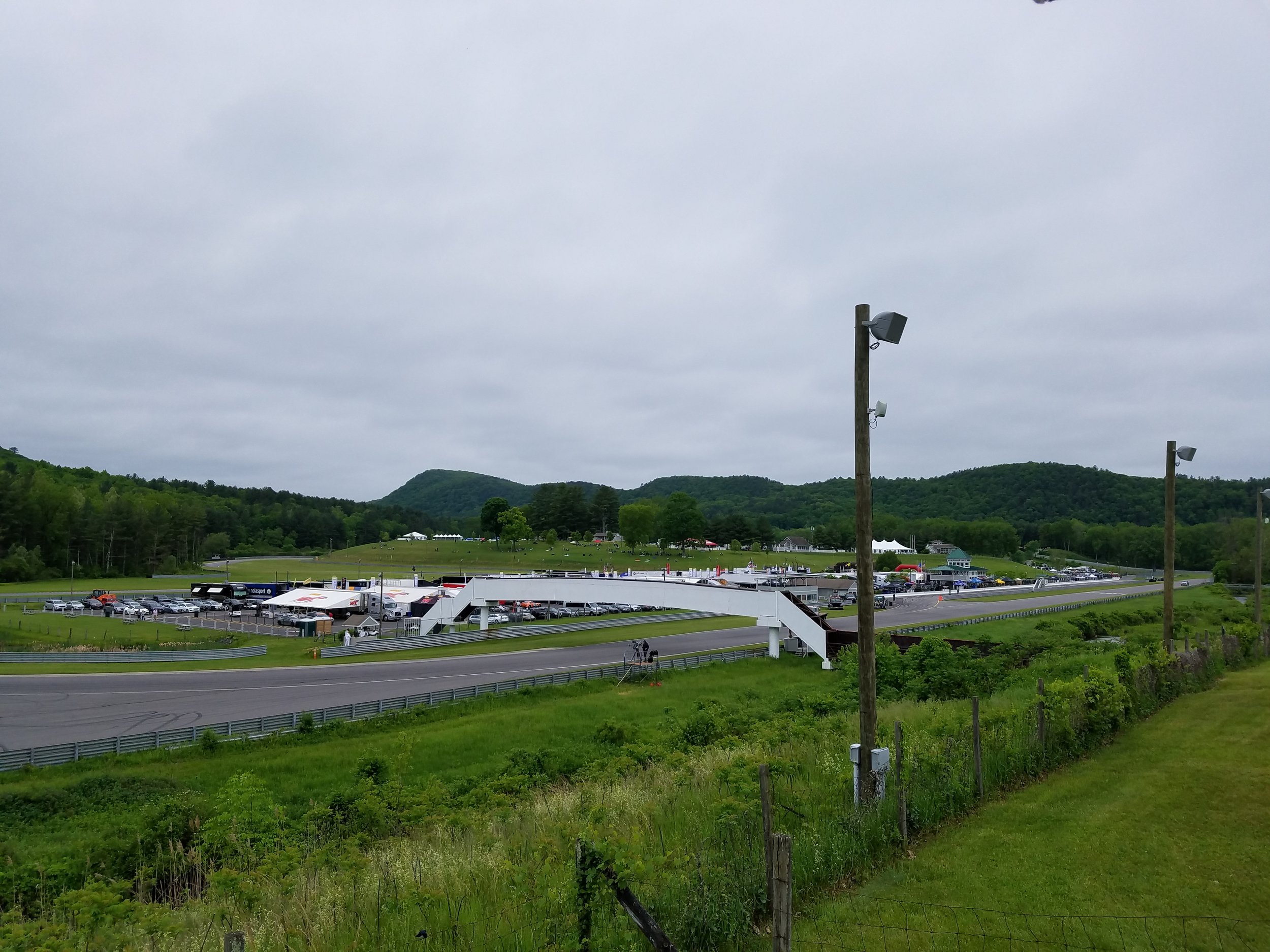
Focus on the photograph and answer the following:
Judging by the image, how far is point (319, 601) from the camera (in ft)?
226

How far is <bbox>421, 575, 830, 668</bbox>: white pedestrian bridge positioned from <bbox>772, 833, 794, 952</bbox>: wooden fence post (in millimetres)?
38955

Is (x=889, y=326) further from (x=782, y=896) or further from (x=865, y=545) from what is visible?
(x=782, y=896)

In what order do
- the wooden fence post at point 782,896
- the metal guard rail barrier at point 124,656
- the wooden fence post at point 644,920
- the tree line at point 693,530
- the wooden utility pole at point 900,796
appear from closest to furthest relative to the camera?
1. the wooden fence post at point 644,920
2. the wooden fence post at point 782,896
3. the wooden utility pole at point 900,796
4. the metal guard rail barrier at point 124,656
5. the tree line at point 693,530

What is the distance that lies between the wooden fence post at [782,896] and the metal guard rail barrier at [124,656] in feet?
157

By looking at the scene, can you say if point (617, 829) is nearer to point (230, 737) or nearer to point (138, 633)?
point (230, 737)

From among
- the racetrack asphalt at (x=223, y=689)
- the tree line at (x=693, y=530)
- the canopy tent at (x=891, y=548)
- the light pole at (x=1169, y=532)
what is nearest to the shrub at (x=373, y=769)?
the racetrack asphalt at (x=223, y=689)

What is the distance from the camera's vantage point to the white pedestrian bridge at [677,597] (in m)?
45.8

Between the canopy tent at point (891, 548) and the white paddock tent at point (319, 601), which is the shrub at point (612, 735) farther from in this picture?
the canopy tent at point (891, 548)

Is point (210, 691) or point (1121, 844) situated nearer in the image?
point (1121, 844)

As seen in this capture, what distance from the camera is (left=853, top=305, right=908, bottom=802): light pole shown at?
11.9 m

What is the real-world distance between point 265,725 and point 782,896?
1087 inches

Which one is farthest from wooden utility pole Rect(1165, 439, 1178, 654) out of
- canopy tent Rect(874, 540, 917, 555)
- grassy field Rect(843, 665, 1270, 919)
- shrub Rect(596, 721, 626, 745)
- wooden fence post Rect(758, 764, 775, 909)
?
canopy tent Rect(874, 540, 917, 555)

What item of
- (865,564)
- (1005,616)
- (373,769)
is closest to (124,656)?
(373,769)

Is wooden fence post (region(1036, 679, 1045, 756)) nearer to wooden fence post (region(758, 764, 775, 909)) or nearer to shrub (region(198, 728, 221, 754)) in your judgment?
wooden fence post (region(758, 764, 775, 909))
